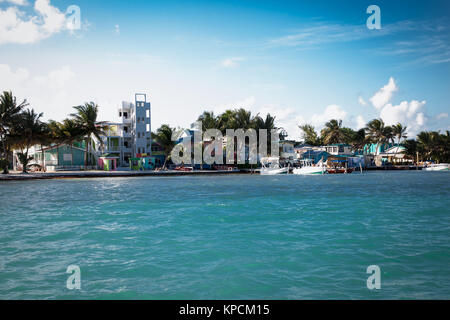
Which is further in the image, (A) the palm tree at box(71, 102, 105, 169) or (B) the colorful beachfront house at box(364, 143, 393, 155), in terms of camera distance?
(B) the colorful beachfront house at box(364, 143, 393, 155)

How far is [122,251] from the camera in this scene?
33.3 ft

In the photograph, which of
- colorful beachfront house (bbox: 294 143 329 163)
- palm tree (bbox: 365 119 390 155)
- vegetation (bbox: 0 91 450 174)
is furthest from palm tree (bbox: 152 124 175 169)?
palm tree (bbox: 365 119 390 155)

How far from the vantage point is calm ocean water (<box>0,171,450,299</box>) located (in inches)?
281

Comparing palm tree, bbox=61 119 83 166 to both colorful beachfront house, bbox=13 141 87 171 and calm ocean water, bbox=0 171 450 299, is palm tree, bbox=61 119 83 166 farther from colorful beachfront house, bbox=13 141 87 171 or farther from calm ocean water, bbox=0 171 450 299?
Answer: calm ocean water, bbox=0 171 450 299

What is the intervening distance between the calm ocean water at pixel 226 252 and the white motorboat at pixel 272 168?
37.4 metres

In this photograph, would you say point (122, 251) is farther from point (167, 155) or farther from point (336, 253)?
point (167, 155)

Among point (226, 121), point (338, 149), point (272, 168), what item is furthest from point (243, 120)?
point (338, 149)

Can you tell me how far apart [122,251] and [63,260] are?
1.66 m

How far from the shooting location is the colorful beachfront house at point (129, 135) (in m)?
58.2

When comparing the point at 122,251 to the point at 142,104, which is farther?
the point at 142,104
